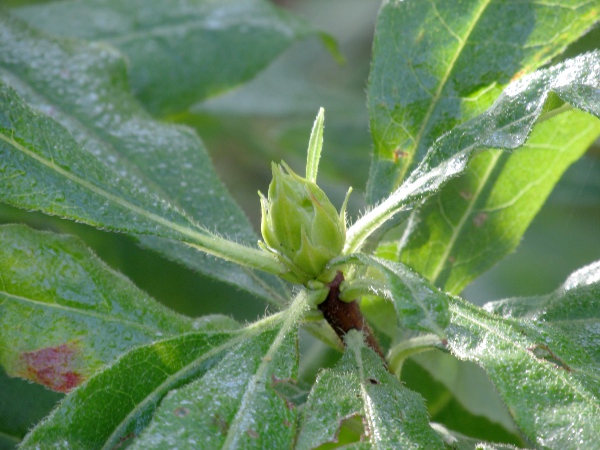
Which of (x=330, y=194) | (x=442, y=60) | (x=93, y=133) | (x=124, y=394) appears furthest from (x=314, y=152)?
(x=330, y=194)

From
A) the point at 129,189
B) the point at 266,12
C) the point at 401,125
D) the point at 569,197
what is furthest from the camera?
the point at 569,197

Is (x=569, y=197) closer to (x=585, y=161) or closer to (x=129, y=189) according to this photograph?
(x=585, y=161)

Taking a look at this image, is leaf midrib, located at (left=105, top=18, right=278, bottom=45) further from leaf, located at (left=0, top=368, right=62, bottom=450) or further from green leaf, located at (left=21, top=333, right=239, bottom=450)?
green leaf, located at (left=21, top=333, right=239, bottom=450)

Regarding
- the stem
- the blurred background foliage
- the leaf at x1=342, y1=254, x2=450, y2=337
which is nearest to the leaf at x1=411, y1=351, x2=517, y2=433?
the blurred background foliage

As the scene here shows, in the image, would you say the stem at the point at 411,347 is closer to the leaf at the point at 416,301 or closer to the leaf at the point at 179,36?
the leaf at the point at 416,301

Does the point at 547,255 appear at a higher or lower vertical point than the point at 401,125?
higher

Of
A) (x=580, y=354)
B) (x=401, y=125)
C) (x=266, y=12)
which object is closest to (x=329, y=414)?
(x=580, y=354)

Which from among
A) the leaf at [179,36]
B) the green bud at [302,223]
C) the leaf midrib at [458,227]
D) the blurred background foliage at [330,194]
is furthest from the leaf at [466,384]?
the leaf at [179,36]
